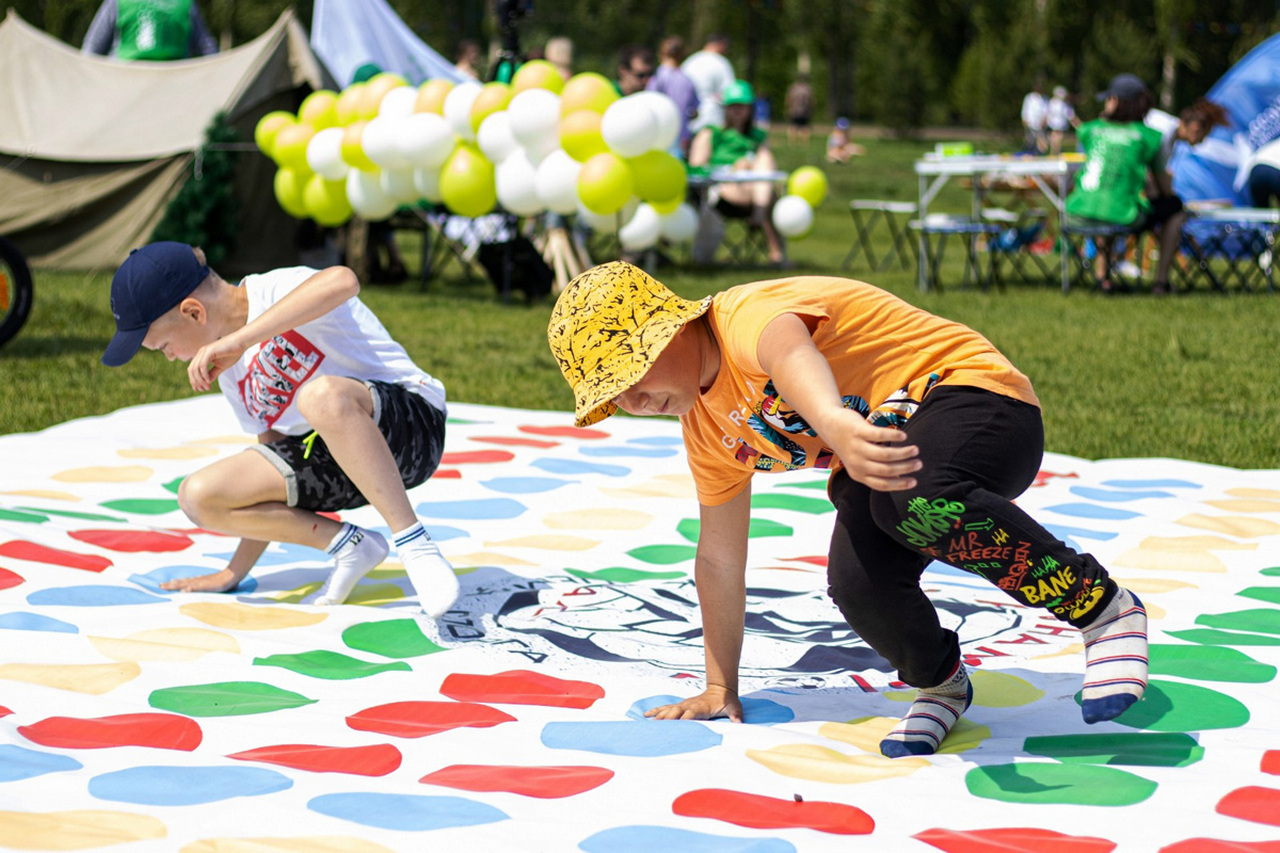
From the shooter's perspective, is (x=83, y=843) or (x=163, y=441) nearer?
(x=83, y=843)

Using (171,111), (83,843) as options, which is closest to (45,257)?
(171,111)

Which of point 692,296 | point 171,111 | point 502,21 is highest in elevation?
point 502,21

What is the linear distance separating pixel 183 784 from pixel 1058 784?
130cm

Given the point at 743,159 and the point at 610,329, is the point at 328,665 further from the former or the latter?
the point at 743,159

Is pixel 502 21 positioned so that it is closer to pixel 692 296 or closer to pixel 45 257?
pixel 692 296

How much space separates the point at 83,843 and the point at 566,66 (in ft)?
29.1

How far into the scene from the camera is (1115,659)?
1.98 meters

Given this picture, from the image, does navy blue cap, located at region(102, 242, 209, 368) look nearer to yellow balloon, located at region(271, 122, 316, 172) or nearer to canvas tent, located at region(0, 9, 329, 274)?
yellow balloon, located at region(271, 122, 316, 172)

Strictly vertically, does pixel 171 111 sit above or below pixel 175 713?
above

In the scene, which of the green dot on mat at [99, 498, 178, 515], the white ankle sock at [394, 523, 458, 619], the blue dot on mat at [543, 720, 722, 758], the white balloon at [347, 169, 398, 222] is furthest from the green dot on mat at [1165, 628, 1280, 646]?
the white balloon at [347, 169, 398, 222]

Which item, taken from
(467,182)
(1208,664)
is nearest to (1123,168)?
(467,182)

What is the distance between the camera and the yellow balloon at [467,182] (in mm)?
8117

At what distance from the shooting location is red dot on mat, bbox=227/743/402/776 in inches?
79.6

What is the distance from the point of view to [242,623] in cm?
278
